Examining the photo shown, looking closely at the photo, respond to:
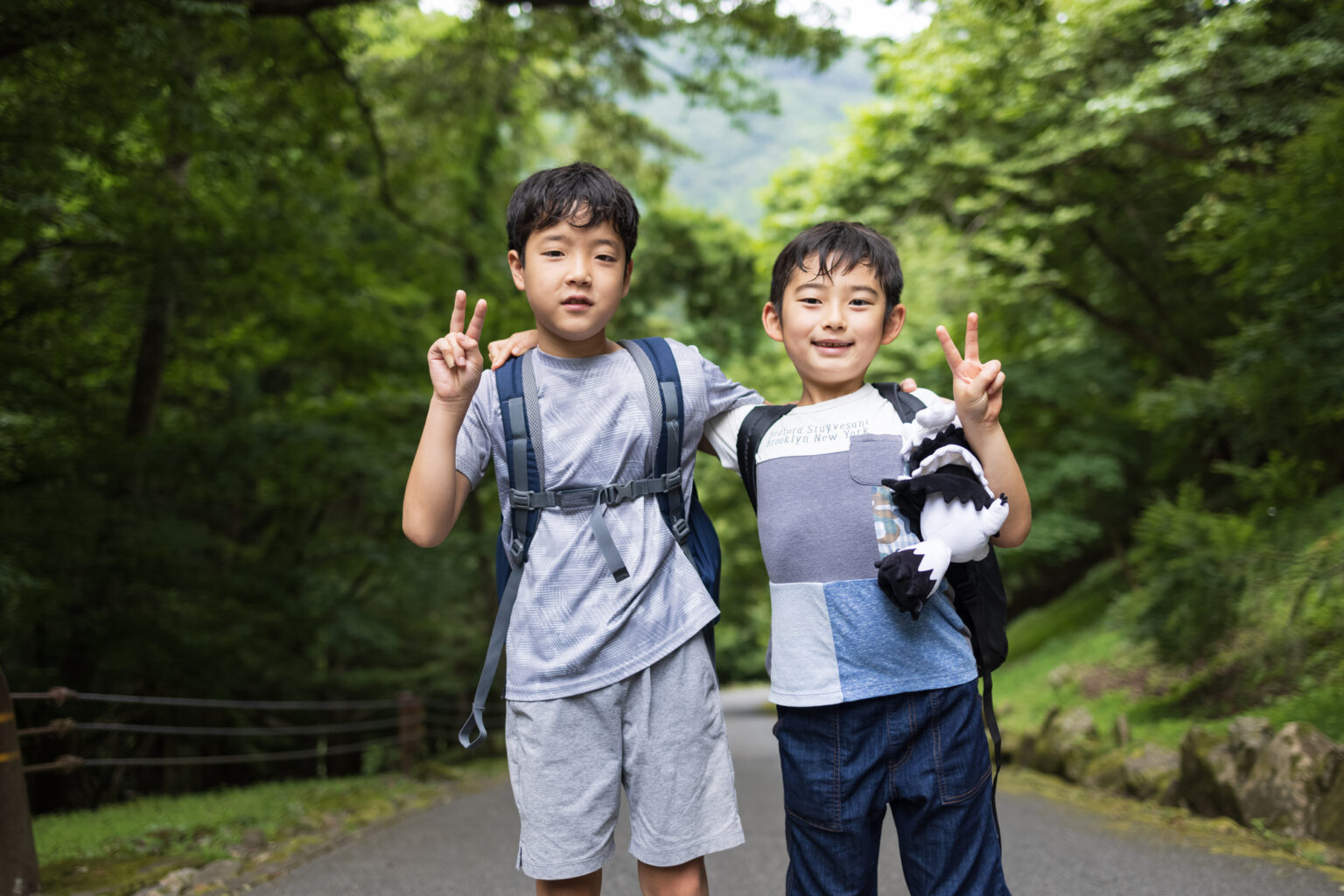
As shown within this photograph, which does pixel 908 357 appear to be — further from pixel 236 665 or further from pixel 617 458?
pixel 617 458

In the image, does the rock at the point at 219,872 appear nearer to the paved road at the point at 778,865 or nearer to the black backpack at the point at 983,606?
the paved road at the point at 778,865

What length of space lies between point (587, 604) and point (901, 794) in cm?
75

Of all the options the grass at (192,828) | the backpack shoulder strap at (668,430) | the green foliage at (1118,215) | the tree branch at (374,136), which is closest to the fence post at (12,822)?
the grass at (192,828)

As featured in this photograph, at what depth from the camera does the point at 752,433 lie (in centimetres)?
231

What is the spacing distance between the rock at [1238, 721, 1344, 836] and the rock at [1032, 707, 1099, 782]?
2.41 metres

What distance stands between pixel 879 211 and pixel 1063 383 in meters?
3.85

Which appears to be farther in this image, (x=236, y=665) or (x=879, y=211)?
(x=879, y=211)

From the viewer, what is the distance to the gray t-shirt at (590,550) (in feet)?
6.88

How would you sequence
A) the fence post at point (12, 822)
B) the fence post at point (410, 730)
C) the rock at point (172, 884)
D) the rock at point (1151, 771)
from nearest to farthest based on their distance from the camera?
the fence post at point (12, 822)
the rock at point (172, 884)
the rock at point (1151, 771)
the fence post at point (410, 730)

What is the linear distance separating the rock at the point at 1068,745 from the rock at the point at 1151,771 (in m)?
0.79

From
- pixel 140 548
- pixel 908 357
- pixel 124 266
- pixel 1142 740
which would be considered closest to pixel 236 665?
pixel 140 548

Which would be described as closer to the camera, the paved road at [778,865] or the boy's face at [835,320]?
the boy's face at [835,320]

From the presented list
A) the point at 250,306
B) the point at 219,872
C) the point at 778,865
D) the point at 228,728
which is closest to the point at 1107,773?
the point at 778,865

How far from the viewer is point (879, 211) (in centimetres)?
1122
